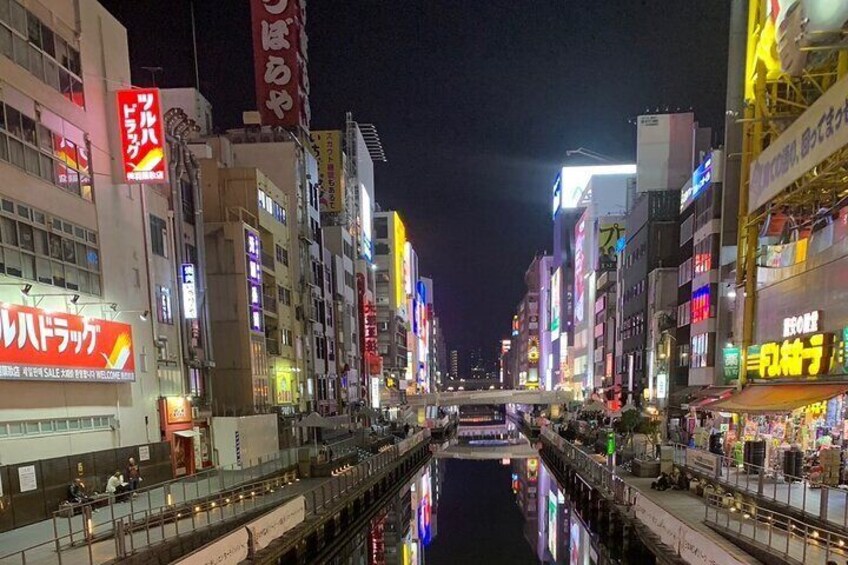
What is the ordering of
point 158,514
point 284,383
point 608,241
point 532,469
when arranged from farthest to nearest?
point 608,241 → point 532,469 → point 284,383 → point 158,514

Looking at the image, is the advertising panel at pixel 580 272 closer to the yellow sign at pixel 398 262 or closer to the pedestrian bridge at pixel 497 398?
the pedestrian bridge at pixel 497 398

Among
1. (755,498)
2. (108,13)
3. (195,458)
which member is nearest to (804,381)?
(755,498)

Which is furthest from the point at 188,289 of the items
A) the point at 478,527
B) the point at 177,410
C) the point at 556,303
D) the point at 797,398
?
the point at 556,303

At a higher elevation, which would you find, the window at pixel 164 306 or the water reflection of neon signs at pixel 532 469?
the window at pixel 164 306

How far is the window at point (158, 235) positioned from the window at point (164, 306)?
5.44 feet

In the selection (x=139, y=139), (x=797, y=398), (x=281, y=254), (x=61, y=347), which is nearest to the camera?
(x=61, y=347)

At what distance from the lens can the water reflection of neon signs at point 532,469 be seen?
4765 centimetres

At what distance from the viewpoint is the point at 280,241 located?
42.0 meters

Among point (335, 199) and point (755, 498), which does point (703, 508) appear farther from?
point (335, 199)

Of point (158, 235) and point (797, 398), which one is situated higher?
point (158, 235)

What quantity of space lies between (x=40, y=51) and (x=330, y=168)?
42.4 meters

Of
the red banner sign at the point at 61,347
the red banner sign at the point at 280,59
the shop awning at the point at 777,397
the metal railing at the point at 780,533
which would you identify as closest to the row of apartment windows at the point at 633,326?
the shop awning at the point at 777,397

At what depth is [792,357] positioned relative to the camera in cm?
2144

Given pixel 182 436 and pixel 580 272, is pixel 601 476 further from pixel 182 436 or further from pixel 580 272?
pixel 580 272
